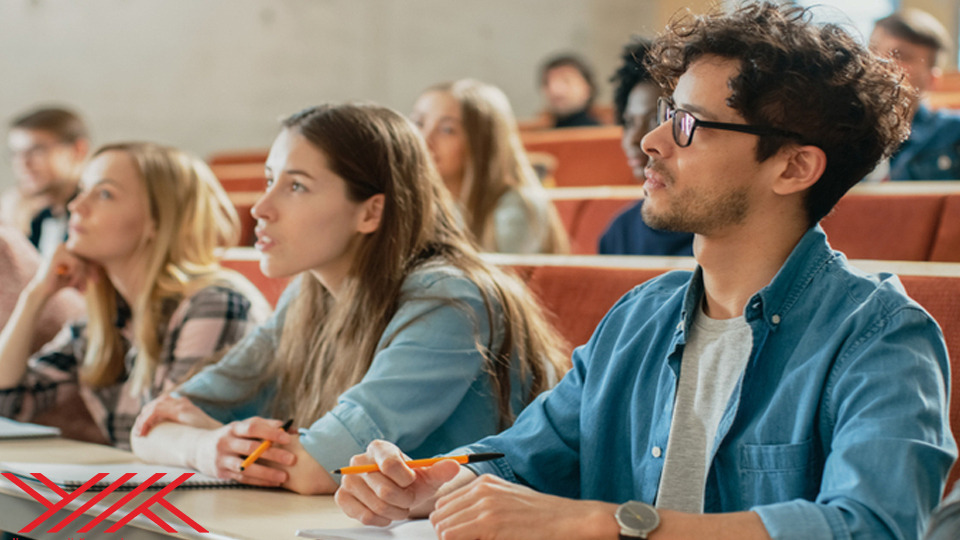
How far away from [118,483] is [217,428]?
28 cm

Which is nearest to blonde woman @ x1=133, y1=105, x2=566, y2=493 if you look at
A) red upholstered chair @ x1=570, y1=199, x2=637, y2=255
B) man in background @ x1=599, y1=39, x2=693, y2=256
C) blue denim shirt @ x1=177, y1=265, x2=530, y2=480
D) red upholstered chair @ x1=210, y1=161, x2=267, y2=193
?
blue denim shirt @ x1=177, y1=265, x2=530, y2=480

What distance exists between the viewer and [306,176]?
154 centimetres

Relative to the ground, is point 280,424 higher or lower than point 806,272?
lower

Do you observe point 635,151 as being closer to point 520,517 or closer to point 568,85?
point 520,517

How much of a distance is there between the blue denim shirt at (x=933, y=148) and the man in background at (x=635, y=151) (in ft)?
4.00

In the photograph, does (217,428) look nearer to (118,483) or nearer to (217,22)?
(118,483)

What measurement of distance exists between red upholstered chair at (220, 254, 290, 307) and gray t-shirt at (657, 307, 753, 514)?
48.4 inches

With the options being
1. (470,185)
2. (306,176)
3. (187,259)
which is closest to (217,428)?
(306,176)

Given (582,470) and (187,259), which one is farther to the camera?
(187,259)

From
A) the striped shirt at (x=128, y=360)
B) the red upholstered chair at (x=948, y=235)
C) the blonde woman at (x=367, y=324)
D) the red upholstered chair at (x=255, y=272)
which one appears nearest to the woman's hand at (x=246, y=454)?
the blonde woman at (x=367, y=324)

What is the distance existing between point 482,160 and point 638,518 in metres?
2.12

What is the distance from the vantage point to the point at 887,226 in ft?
7.05

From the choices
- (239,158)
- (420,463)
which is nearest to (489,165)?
(420,463)

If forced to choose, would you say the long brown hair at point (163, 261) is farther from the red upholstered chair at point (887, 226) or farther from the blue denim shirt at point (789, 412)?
the red upholstered chair at point (887, 226)
